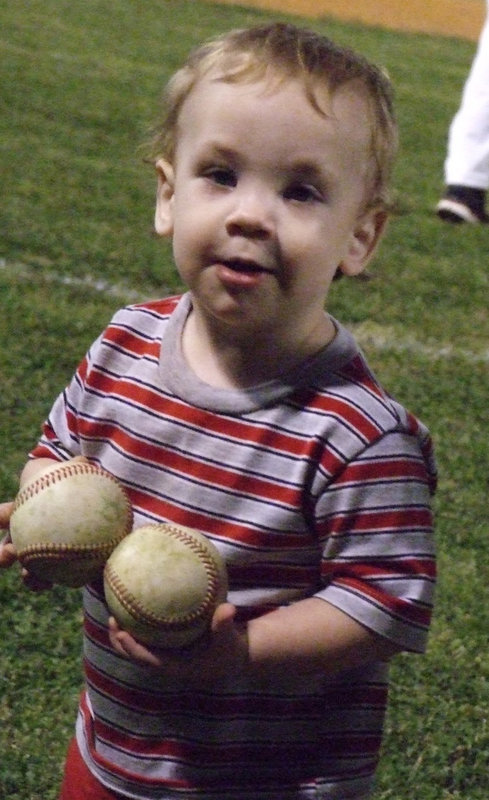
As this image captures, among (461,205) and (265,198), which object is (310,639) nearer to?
(265,198)

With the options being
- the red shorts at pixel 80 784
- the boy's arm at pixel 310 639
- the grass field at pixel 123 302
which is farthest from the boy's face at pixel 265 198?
the grass field at pixel 123 302

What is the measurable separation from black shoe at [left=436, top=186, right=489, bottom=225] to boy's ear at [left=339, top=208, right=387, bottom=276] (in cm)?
554

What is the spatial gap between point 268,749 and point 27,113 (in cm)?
731

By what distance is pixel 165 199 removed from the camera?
2420 mm

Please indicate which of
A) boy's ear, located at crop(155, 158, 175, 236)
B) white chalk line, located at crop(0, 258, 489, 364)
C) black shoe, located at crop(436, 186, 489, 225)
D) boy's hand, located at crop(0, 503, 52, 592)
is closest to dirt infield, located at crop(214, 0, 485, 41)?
black shoe, located at crop(436, 186, 489, 225)

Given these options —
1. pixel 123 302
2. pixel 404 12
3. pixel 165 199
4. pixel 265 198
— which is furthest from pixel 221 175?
pixel 404 12

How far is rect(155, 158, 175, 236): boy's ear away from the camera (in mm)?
2387

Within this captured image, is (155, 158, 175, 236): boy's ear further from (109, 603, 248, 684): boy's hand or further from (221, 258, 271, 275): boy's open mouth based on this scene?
(109, 603, 248, 684): boy's hand

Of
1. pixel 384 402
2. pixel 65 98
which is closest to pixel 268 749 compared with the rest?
pixel 384 402

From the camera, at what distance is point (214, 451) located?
2.23m

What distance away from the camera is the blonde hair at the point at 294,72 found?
2.20 metres

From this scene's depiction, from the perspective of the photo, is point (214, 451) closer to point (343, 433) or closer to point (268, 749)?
point (343, 433)

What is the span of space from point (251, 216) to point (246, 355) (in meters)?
0.28

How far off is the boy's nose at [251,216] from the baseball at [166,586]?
1.50 feet
